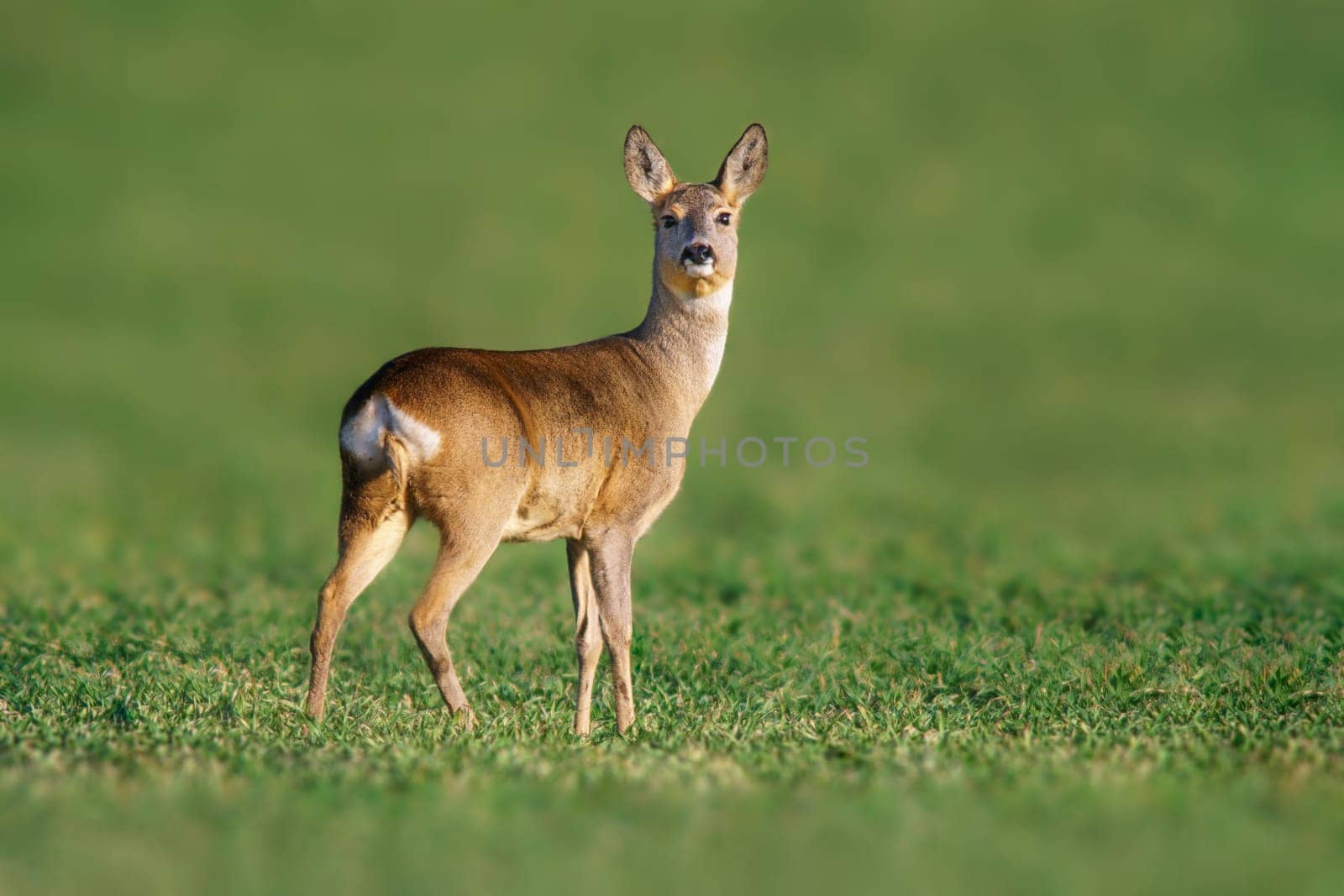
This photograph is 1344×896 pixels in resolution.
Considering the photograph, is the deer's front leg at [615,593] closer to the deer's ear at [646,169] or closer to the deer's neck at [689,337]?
the deer's neck at [689,337]

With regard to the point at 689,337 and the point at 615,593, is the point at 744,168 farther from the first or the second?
the point at 615,593

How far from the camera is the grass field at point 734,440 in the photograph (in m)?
5.08

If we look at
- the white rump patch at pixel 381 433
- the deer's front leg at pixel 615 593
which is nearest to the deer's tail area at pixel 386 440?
the white rump patch at pixel 381 433

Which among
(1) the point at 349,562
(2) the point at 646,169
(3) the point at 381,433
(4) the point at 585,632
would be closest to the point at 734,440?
(2) the point at 646,169

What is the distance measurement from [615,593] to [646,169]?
96.2 inches

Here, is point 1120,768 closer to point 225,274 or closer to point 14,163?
point 225,274

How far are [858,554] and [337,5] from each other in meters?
27.3

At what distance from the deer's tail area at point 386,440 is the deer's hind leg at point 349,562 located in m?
0.12

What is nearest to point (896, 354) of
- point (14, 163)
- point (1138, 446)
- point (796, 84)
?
point (1138, 446)

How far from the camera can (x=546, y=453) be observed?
6953mm

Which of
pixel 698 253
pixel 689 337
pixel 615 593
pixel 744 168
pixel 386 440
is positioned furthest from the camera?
pixel 744 168

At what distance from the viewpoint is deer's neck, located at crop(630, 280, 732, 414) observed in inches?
311

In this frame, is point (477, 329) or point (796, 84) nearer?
point (477, 329)

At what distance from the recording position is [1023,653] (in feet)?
26.0
